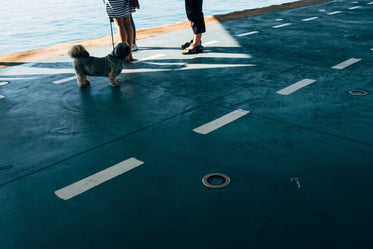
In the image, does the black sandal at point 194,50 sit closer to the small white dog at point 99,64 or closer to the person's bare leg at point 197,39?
the person's bare leg at point 197,39

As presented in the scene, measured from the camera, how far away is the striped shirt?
15.6 ft

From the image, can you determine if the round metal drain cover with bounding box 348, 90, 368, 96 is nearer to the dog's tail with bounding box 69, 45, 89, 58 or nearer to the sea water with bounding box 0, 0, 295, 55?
the dog's tail with bounding box 69, 45, 89, 58

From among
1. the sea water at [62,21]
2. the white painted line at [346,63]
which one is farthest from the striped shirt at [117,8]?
the sea water at [62,21]

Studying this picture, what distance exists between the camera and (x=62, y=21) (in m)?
12.6

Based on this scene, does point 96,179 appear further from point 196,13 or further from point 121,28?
point 196,13

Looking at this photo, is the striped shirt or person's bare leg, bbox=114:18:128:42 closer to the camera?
the striped shirt

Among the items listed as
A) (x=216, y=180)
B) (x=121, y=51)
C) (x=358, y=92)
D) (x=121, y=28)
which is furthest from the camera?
(x=121, y=28)

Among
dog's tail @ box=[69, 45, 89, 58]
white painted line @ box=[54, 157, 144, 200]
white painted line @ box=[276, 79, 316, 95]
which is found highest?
dog's tail @ box=[69, 45, 89, 58]

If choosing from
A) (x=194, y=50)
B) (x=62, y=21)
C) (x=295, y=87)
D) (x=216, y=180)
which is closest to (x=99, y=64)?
(x=194, y=50)

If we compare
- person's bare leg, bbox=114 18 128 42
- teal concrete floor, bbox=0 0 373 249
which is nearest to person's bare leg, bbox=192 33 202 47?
teal concrete floor, bbox=0 0 373 249

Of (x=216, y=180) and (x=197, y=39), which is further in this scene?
(x=197, y=39)

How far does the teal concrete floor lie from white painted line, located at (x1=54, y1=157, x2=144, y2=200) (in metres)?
0.04

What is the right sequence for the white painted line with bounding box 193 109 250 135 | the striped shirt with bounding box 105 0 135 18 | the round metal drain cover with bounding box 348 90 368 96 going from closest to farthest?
1. the white painted line with bounding box 193 109 250 135
2. the round metal drain cover with bounding box 348 90 368 96
3. the striped shirt with bounding box 105 0 135 18

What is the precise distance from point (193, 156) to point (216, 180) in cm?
35
